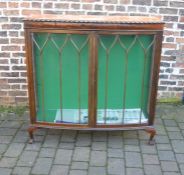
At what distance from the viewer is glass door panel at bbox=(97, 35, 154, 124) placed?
9.20ft

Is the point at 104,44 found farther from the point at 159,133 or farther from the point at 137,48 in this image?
the point at 159,133

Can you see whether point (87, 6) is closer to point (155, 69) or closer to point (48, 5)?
point (48, 5)

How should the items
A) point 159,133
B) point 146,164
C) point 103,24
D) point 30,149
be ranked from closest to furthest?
point 103,24, point 146,164, point 30,149, point 159,133

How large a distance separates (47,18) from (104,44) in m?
0.52

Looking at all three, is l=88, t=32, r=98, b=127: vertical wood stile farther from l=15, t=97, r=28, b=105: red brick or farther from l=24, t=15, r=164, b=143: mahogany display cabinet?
l=15, t=97, r=28, b=105: red brick

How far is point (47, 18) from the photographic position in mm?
2691

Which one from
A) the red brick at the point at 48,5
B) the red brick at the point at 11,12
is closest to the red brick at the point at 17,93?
the red brick at the point at 11,12

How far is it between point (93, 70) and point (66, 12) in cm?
95

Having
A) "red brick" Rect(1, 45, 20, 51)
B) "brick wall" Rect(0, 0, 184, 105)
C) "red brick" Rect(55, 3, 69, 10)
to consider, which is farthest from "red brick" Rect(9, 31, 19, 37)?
"red brick" Rect(55, 3, 69, 10)

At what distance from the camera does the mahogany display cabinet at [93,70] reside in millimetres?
2674

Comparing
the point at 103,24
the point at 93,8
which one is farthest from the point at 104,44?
the point at 93,8

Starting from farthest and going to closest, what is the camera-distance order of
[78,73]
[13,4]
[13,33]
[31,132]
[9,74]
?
[9,74] → [13,33] → [13,4] → [31,132] → [78,73]

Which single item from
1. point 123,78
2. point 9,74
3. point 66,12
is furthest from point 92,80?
point 9,74

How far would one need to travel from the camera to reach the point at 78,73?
9.59 feet
